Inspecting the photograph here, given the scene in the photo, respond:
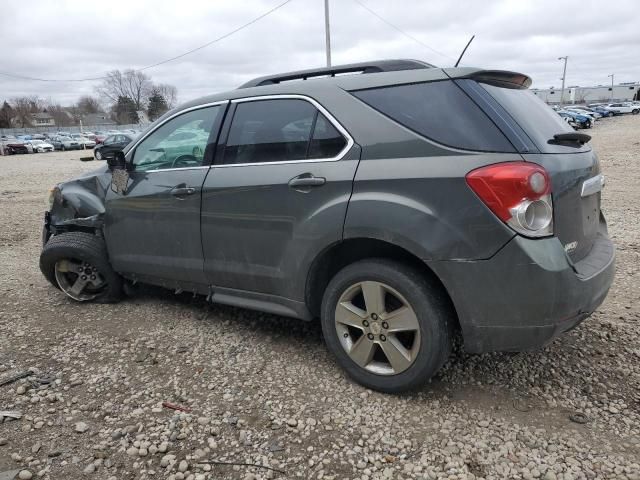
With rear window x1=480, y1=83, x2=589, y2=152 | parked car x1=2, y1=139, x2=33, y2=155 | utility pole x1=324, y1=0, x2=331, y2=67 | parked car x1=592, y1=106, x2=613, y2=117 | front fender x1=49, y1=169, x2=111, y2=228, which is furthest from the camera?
parked car x1=592, y1=106, x2=613, y2=117

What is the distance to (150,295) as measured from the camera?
4418 millimetres

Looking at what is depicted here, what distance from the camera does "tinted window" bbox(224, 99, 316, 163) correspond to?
293 cm

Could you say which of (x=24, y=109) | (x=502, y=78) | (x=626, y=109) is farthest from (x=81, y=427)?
(x=24, y=109)

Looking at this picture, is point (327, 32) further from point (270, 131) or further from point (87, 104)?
point (87, 104)

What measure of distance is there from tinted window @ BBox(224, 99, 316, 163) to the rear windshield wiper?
135cm

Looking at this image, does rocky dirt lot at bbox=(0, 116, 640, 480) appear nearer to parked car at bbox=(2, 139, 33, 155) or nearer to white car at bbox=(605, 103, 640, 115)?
parked car at bbox=(2, 139, 33, 155)

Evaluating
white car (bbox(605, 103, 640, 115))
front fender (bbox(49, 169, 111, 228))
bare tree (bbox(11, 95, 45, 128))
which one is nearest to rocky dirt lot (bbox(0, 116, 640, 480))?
front fender (bbox(49, 169, 111, 228))

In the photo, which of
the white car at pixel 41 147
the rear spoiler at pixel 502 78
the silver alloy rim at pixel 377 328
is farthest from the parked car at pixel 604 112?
the silver alloy rim at pixel 377 328

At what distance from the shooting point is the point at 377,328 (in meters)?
2.67

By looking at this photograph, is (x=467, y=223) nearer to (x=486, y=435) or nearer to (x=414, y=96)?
(x=414, y=96)

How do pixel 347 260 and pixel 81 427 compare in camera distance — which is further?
pixel 347 260

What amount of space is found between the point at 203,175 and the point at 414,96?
60.7 inches

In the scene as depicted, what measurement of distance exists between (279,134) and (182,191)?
0.87 metres

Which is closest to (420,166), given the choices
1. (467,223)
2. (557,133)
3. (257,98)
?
(467,223)
